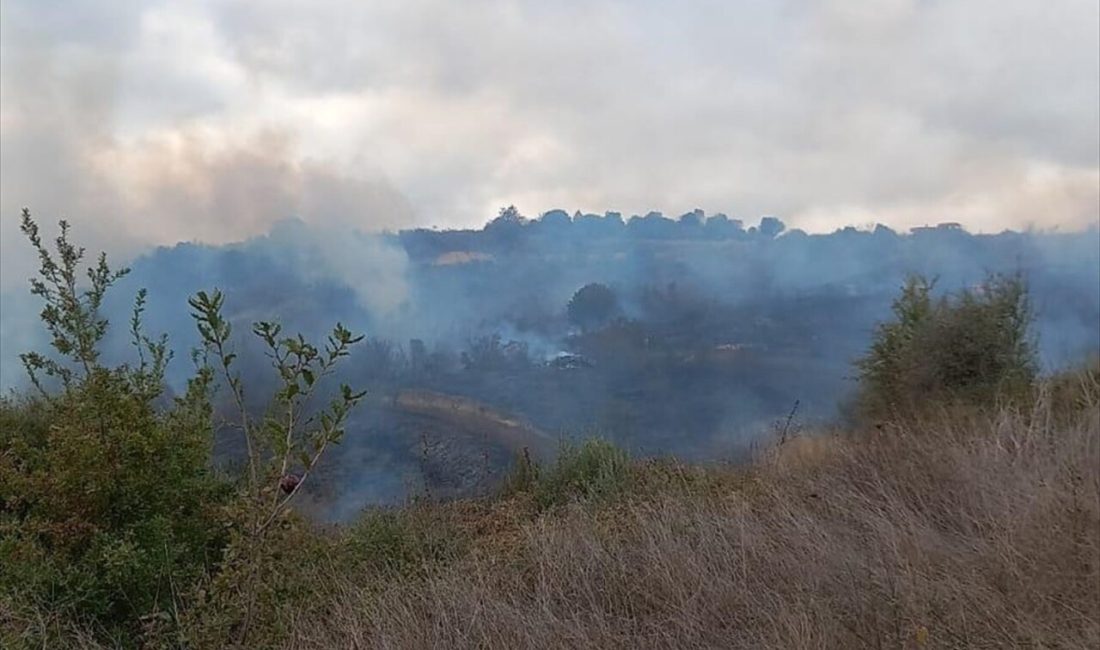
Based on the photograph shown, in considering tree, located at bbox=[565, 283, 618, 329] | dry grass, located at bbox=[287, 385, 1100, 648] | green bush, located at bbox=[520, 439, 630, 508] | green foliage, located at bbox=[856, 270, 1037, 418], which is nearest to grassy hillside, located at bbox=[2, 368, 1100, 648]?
dry grass, located at bbox=[287, 385, 1100, 648]

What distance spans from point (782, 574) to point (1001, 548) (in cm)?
89

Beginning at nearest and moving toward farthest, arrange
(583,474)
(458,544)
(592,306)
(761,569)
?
(761,569) < (458,544) < (583,474) < (592,306)

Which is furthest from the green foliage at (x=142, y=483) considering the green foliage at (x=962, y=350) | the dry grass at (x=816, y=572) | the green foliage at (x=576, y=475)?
the green foliage at (x=962, y=350)

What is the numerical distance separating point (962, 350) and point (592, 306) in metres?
29.1

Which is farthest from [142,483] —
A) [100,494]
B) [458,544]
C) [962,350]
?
[962,350]

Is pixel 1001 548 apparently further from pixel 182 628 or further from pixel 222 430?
pixel 222 430

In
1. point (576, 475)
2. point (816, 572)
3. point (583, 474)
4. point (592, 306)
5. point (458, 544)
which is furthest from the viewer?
point (592, 306)

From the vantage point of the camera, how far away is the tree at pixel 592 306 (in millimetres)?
39094

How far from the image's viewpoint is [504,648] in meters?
3.37

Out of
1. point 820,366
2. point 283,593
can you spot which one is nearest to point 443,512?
point 283,593

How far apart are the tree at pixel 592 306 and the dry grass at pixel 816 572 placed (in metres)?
33.6

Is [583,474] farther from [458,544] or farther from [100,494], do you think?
[100,494]

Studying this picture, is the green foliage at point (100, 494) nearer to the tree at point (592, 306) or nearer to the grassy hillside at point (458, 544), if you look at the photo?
the grassy hillside at point (458, 544)

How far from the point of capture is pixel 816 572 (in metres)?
3.75
